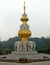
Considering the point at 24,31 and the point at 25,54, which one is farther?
the point at 24,31

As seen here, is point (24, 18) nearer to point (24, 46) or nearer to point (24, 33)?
point (24, 33)

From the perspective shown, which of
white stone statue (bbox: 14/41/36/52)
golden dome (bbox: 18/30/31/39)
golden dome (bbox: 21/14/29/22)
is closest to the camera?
white stone statue (bbox: 14/41/36/52)

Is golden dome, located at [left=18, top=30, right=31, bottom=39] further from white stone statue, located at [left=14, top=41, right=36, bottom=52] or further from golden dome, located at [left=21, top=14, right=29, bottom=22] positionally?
golden dome, located at [left=21, top=14, right=29, bottom=22]

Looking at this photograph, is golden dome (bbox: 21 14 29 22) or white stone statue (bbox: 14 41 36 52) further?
golden dome (bbox: 21 14 29 22)

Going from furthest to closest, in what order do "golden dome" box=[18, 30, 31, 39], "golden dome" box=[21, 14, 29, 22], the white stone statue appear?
"golden dome" box=[21, 14, 29, 22] < "golden dome" box=[18, 30, 31, 39] < the white stone statue

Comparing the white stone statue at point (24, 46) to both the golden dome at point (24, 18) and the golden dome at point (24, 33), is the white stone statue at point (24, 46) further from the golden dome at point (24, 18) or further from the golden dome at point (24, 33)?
the golden dome at point (24, 18)

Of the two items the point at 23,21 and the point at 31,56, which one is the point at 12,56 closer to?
the point at 31,56

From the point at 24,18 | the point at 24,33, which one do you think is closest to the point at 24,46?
the point at 24,33

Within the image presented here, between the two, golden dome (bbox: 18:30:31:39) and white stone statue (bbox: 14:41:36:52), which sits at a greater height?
golden dome (bbox: 18:30:31:39)

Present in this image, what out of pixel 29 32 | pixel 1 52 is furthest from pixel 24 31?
pixel 1 52

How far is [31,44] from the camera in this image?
29.3 m

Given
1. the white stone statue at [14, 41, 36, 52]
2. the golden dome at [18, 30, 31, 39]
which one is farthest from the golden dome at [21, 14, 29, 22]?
the white stone statue at [14, 41, 36, 52]

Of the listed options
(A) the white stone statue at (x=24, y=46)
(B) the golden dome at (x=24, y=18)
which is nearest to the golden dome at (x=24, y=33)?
(A) the white stone statue at (x=24, y=46)

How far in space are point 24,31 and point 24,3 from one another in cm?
439
